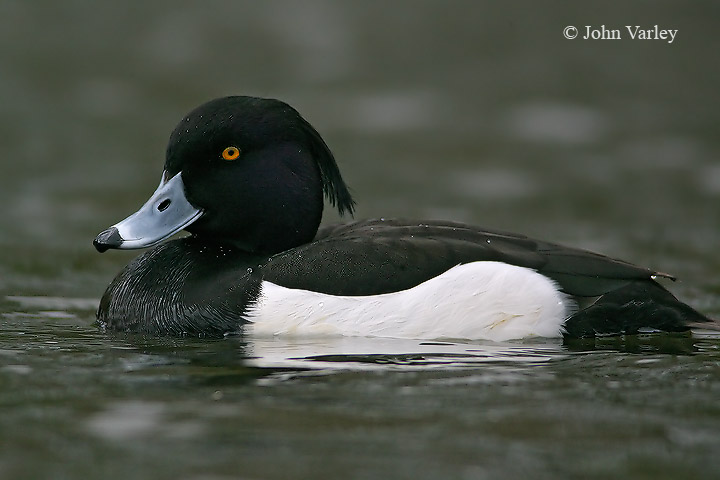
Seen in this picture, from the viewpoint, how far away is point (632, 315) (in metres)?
5.75

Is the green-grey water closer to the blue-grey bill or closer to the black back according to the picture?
the black back

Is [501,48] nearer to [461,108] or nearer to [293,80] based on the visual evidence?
[461,108]

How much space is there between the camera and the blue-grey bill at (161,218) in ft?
19.3

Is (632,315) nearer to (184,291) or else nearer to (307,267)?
(307,267)

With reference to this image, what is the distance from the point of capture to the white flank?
556cm

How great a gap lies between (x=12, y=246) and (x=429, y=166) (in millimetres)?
3733

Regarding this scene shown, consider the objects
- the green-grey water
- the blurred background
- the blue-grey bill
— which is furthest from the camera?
the blurred background

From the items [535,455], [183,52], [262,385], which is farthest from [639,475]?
[183,52]

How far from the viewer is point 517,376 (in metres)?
4.91

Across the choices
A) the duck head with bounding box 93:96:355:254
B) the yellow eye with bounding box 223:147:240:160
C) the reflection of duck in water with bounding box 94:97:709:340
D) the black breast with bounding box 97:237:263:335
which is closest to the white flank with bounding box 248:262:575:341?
the reflection of duck in water with bounding box 94:97:709:340

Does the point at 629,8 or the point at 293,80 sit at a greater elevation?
the point at 629,8

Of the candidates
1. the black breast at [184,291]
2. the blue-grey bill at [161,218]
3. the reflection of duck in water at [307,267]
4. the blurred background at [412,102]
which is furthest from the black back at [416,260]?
the blurred background at [412,102]

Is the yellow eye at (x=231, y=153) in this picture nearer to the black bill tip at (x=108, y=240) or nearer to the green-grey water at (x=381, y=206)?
the black bill tip at (x=108, y=240)

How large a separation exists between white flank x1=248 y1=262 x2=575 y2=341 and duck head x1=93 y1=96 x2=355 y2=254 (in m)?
0.56
